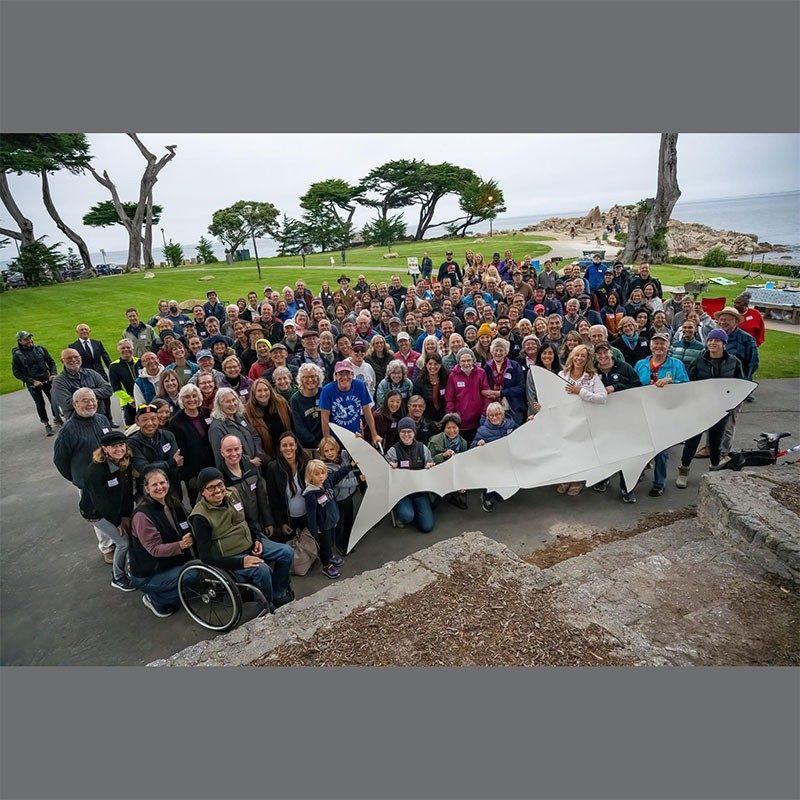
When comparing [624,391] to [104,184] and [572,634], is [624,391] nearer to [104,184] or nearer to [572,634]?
[572,634]

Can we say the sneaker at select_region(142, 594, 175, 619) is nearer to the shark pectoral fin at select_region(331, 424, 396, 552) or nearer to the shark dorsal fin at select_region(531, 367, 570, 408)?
the shark pectoral fin at select_region(331, 424, 396, 552)

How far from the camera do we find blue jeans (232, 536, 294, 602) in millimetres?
4586

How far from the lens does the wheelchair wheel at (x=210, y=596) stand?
4.43 m

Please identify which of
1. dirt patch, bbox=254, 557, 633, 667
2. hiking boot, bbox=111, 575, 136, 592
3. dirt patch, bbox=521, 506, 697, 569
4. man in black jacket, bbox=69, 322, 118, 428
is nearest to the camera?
dirt patch, bbox=254, 557, 633, 667

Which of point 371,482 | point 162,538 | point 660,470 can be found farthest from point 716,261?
point 162,538

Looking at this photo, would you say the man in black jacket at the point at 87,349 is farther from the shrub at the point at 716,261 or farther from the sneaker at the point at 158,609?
the shrub at the point at 716,261

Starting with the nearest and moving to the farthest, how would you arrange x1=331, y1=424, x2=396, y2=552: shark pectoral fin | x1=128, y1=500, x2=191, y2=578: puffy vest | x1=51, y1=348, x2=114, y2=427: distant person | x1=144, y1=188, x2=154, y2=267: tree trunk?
x1=128, y1=500, x2=191, y2=578: puffy vest
x1=331, y1=424, x2=396, y2=552: shark pectoral fin
x1=51, y1=348, x2=114, y2=427: distant person
x1=144, y1=188, x2=154, y2=267: tree trunk

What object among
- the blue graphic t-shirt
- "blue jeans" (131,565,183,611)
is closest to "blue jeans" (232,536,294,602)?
"blue jeans" (131,565,183,611)

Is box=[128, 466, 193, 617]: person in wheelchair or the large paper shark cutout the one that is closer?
box=[128, 466, 193, 617]: person in wheelchair

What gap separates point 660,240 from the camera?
27.6m

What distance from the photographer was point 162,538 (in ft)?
15.0

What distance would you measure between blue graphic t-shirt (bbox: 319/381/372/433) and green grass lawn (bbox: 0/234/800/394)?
10024 mm

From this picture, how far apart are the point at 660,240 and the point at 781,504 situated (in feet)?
89.5

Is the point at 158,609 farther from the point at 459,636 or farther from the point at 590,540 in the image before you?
the point at 590,540
